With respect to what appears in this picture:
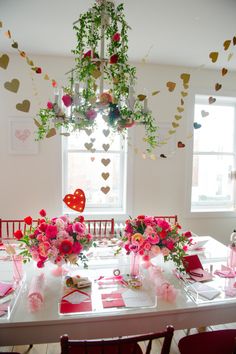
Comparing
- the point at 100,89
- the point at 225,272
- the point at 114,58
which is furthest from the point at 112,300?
the point at 114,58

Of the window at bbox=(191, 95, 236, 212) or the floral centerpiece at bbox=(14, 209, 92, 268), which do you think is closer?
the floral centerpiece at bbox=(14, 209, 92, 268)

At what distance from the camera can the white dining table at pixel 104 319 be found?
119cm

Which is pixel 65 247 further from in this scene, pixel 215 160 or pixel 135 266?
pixel 215 160

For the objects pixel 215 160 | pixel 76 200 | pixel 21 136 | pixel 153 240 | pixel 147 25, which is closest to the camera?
pixel 153 240

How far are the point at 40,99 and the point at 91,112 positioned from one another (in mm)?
1782

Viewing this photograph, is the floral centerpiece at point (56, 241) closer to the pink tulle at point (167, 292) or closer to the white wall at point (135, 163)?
the pink tulle at point (167, 292)

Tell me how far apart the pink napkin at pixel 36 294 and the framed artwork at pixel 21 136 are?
179cm

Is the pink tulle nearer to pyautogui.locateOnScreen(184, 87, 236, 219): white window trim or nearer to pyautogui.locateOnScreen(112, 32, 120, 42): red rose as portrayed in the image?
pyautogui.locateOnScreen(112, 32, 120, 42): red rose

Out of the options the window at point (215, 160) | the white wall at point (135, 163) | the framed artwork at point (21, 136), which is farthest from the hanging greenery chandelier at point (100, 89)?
the window at point (215, 160)

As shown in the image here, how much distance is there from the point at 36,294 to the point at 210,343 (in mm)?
986

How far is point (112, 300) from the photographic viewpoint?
1372 millimetres

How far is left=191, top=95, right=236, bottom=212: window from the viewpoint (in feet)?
11.4

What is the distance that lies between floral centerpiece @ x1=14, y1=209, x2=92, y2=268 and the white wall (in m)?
1.42

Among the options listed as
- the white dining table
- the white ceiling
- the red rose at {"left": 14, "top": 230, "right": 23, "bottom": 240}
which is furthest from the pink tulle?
the white ceiling
